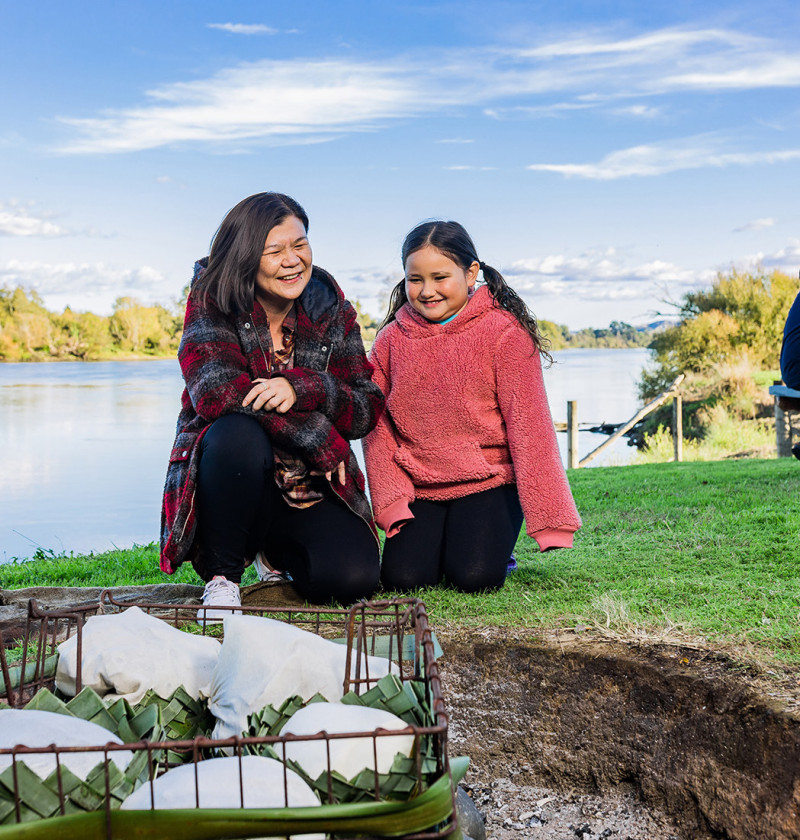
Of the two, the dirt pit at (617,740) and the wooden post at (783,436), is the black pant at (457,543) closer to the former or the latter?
the dirt pit at (617,740)

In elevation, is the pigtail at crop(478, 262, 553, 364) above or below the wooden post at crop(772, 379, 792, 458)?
above

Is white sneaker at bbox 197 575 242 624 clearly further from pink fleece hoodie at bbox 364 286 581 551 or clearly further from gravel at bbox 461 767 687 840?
gravel at bbox 461 767 687 840

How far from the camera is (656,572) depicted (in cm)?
319

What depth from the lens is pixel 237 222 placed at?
2.79 m

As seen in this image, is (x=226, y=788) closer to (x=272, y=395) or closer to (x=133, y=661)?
(x=133, y=661)

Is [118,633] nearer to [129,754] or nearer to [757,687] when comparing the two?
[129,754]

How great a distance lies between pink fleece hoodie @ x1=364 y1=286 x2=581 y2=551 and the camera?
3037mm

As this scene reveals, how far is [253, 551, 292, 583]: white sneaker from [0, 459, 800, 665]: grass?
55cm

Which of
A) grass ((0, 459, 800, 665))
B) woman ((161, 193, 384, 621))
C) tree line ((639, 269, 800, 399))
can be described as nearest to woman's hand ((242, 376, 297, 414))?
woman ((161, 193, 384, 621))

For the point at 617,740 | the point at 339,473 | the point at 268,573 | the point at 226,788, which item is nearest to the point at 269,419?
the point at 339,473

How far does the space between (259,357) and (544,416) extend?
1025 millimetres

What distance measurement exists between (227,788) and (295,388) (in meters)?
1.85

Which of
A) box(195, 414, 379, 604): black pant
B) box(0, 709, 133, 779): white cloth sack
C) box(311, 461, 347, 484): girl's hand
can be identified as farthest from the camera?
box(311, 461, 347, 484): girl's hand

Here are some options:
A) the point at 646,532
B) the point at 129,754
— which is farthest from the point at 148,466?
the point at 129,754
